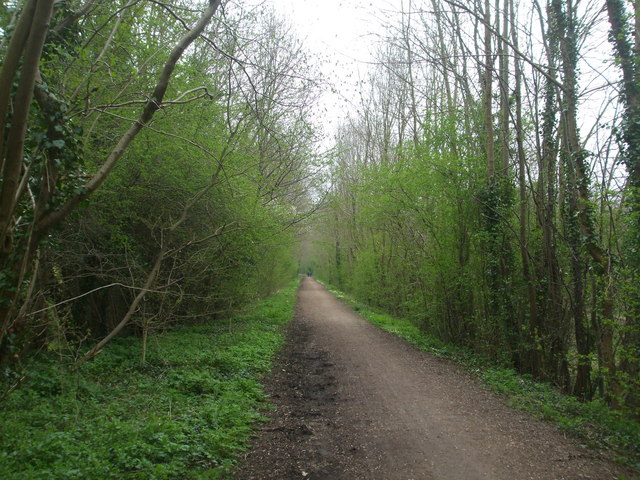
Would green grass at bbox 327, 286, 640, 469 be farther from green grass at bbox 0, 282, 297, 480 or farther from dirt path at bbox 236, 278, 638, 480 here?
green grass at bbox 0, 282, 297, 480

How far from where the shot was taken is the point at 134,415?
4.77 m

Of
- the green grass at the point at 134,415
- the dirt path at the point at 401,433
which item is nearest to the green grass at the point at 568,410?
the dirt path at the point at 401,433

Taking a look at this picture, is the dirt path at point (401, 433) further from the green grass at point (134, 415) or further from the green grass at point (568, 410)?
the green grass at point (134, 415)

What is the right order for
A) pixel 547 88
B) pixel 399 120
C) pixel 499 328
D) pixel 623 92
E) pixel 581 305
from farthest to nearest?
pixel 399 120 < pixel 499 328 < pixel 547 88 < pixel 581 305 < pixel 623 92

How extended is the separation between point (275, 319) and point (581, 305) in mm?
10255

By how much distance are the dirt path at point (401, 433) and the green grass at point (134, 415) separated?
1.38 feet

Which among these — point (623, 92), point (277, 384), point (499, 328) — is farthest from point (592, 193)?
point (277, 384)

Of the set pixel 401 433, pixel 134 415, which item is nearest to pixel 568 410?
pixel 401 433

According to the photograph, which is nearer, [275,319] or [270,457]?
[270,457]

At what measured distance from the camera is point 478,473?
3.91 m

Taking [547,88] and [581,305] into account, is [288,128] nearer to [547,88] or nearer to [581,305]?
[547,88]

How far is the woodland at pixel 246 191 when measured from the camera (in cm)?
361

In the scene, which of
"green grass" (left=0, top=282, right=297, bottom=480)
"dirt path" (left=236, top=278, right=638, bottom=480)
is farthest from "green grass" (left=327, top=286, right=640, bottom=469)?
"green grass" (left=0, top=282, right=297, bottom=480)

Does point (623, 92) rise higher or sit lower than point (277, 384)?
higher
